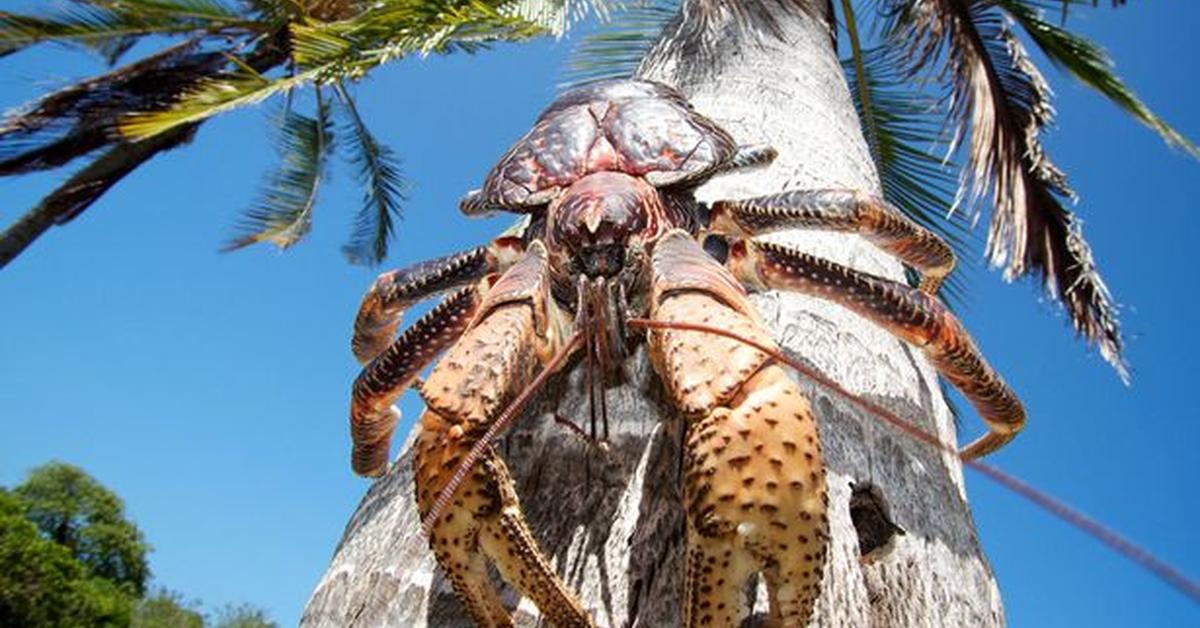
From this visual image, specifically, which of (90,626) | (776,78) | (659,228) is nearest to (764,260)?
(659,228)

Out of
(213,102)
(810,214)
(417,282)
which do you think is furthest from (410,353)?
(213,102)

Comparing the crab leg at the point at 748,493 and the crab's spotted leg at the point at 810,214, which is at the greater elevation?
the crab's spotted leg at the point at 810,214

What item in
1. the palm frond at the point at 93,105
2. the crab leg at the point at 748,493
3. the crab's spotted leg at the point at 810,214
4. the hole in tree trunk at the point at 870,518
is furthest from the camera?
the palm frond at the point at 93,105

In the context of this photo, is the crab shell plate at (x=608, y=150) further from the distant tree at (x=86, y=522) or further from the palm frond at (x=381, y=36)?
the distant tree at (x=86, y=522)

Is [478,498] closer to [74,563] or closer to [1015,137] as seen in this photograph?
[1015,137]

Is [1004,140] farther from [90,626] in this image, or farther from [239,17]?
[90,626]

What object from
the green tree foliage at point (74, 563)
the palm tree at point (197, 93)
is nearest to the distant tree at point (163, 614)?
the green tree foliage at point (74, 563)
